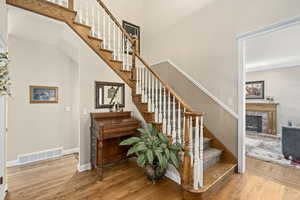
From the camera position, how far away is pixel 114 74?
10.5 ft

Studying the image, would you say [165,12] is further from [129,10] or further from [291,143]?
[291,143]

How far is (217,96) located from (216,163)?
1.27 metres

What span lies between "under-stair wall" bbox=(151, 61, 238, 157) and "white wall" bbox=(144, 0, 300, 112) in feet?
0.60

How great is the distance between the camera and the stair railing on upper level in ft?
6.39

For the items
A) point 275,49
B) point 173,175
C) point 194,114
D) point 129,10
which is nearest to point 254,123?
point 275,49

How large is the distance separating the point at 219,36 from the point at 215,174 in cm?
255

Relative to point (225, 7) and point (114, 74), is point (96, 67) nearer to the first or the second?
point (114, 74)

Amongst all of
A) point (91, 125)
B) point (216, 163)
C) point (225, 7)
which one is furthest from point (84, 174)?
point (225, 7)

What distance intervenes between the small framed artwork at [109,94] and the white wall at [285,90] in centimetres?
599

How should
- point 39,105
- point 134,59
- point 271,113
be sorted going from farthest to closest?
point 271,113, point 39,105, point 134,59

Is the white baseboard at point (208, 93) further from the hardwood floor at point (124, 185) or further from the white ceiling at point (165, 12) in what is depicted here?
the white ceiling at point (165, 12)

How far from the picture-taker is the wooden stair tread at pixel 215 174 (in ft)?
6.30

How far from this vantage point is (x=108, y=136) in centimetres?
253

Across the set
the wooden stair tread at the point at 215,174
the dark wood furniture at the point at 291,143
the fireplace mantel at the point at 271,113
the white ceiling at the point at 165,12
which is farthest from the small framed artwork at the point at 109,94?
the fireplace mantel at the point at 271,113
